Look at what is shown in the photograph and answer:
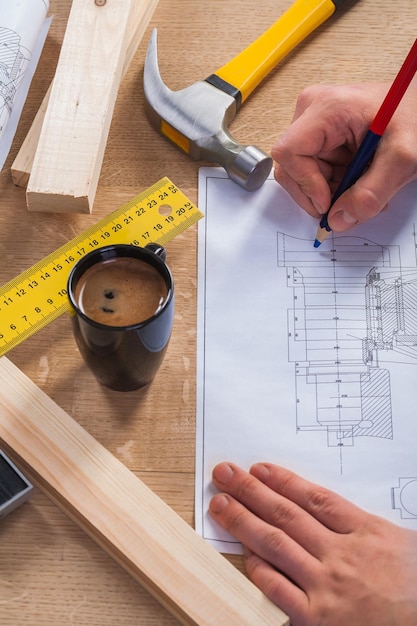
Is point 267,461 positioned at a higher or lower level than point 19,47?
lower

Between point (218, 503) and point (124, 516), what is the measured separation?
0.36 feet

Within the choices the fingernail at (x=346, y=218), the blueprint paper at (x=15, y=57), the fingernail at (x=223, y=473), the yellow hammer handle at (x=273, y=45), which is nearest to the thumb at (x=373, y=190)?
the fingernail at (x=346, y=218)

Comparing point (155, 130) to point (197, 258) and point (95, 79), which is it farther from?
point (197, 258)

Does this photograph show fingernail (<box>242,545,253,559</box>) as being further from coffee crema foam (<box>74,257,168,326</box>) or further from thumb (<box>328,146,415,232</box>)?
thumb (<box>328,146,415,232</box>)

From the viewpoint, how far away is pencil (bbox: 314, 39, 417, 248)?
83 centimetres

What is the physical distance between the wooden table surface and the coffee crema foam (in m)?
0.14

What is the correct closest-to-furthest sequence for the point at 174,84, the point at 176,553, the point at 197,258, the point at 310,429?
1. the point at 176,553
2. the point at 310,429
3. the point at 197,258
4. the point at 174,84

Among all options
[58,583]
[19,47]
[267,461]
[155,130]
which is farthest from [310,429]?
[19,47]

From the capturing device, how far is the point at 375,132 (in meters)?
0.89

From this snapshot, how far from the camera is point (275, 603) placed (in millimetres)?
761

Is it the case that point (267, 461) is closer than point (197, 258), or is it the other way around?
point (267, 461)

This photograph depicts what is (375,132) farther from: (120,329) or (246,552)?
(246,552)

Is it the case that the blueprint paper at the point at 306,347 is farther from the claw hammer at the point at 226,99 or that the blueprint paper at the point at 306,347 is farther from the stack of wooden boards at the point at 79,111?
the stack of wooden boards at the point at 79,111

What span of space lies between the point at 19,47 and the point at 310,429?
657 millimetres
